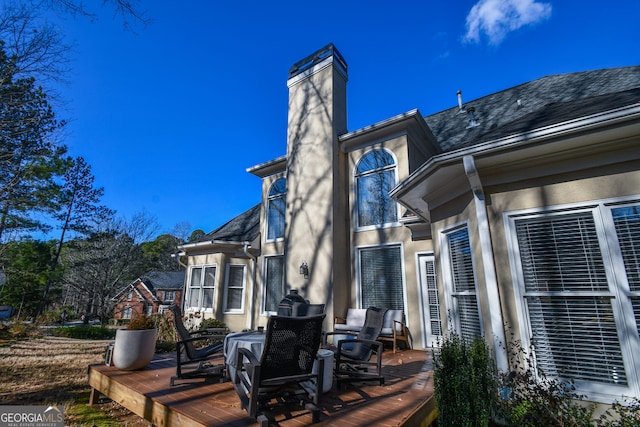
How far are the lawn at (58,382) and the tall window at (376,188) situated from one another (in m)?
6.30

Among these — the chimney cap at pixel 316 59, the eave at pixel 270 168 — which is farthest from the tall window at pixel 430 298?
the chimney cap at pixel 316 59

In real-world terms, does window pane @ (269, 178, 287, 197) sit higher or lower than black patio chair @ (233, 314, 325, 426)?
higher

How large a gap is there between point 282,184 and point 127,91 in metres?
6.61

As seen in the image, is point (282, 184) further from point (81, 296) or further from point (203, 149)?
point (81, 296)

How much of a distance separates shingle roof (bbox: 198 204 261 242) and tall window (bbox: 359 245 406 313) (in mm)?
4823

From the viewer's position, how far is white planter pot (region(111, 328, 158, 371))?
4.12m

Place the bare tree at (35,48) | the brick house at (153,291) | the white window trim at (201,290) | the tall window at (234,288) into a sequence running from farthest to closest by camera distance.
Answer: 1. the brick house at (153,291)
2. the white window trim at (201,290)
3. the tall window at (234,288)
4. the bare tree at (35,48)

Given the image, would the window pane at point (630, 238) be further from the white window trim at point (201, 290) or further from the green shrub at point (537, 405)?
the white window trim at point (201, 290)

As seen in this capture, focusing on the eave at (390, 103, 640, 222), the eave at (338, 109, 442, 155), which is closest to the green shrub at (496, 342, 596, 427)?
the eave at (390, 103, 640, 222)

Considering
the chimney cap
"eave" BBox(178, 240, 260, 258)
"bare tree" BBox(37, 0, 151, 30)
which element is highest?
the chimney cap

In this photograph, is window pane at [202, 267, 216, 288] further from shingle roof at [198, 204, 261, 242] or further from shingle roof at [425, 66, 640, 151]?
shingle roof at [425, 66, 640, 151]

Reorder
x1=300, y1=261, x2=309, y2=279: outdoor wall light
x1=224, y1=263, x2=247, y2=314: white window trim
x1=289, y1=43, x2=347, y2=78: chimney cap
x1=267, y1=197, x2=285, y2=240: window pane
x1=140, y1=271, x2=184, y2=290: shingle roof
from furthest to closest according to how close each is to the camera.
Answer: x1=140, y1=271, x2=184, y2=290: shingle roof < x1=224, y1=263, x2=247, y2=314: white window trim < x1=267, y1=197, x2=285, y2=240: window pane < x1=289, y1=43, x2=347, y2=78: chimney cap < x1=300, y1=261, x2=309, y2=279: outdoor wall light

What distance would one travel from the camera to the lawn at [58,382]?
4055mm

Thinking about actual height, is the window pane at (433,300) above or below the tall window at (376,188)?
below
